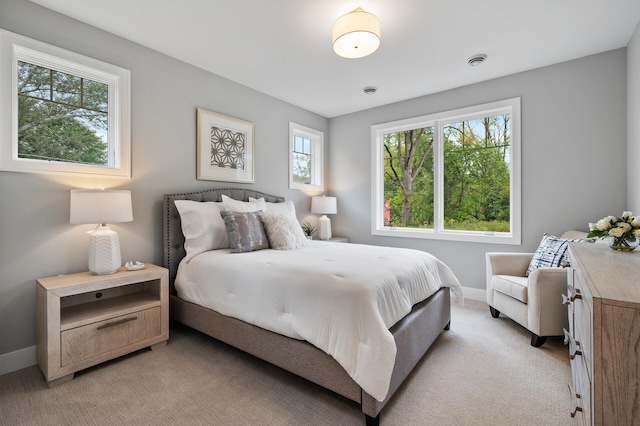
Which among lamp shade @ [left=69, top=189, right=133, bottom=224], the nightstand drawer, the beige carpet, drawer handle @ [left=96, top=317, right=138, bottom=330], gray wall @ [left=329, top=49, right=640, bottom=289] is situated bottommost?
the beige carpet

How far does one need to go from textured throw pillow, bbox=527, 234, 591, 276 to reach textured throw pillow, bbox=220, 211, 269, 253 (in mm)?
2562

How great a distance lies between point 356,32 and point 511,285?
99.5 inches

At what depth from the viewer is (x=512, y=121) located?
11.0ft

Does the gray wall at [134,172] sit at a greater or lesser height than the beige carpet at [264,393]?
greater

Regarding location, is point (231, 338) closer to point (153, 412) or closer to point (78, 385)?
point (153, 412)

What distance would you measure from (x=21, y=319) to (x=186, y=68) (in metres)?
2.63

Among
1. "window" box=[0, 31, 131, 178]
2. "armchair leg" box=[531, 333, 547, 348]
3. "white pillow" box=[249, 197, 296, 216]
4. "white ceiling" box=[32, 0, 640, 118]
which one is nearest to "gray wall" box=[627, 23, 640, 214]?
"white ceiling" box=[32, 0, 640, 118]

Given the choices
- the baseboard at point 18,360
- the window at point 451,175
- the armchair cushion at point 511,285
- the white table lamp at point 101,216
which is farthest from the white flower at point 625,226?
the baseboard at point 18,360

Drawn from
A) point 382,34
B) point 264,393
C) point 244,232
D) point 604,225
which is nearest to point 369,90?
point 382,34

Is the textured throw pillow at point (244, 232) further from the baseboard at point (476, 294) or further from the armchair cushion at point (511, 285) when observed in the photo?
the baseboard at point (476, 294)

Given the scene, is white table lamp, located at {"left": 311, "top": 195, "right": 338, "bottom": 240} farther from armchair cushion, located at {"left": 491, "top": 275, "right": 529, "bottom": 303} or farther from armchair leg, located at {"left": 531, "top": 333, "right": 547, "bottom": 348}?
armchair leg, located at {"left": 531, "top": 333, "right": 547, "bottom": 348}

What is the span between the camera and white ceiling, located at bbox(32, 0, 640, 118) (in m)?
2.19

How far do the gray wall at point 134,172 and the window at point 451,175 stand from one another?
1850 millimetres

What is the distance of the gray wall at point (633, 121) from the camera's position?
241 cm
